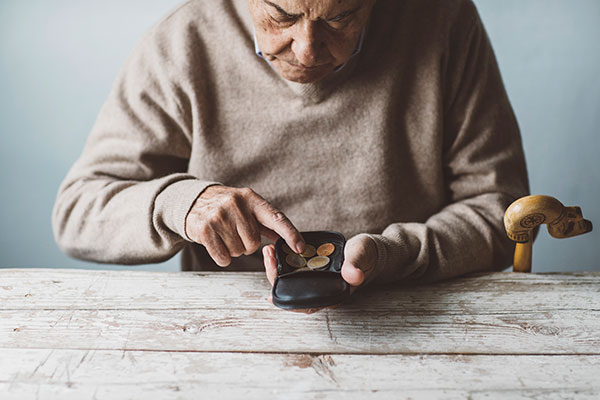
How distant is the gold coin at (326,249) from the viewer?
101 cm

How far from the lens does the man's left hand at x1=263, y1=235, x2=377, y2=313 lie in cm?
92

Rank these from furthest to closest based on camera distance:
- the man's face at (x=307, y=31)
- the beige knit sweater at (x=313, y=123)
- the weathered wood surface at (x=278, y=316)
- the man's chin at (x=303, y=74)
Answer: the beige knit sweater at (x=313, y=123) → the man's chin at (x=303, y=74) → the man's face at (x=307, y=31) → the weathered wood surface at (x=278, y=316)

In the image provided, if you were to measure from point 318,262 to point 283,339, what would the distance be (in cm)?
17

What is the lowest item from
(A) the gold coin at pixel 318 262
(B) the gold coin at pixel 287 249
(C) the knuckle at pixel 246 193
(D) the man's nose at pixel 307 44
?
(A) the gold coin at pixel 318 262

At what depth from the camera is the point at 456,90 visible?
128 cm

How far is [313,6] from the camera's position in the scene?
966 mm

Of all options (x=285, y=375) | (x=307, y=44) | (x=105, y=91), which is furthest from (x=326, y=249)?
(x=105, y=91)

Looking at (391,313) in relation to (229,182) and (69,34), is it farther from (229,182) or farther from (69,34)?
(69,34)

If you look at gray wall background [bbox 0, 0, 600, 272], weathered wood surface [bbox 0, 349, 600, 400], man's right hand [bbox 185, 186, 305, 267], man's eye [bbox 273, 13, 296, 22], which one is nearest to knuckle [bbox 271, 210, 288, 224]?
man's right hand [bbox 185, 186, 305, 267]

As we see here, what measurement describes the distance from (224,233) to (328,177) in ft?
1.22

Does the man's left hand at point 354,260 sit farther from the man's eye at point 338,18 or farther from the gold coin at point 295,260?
the man's eye at point 338,18

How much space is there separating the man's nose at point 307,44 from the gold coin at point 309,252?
0.36 metres

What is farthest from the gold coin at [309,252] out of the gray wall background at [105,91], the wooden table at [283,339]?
the gray wall background at [105,91]

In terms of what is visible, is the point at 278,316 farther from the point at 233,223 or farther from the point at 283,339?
the point at 233,223
